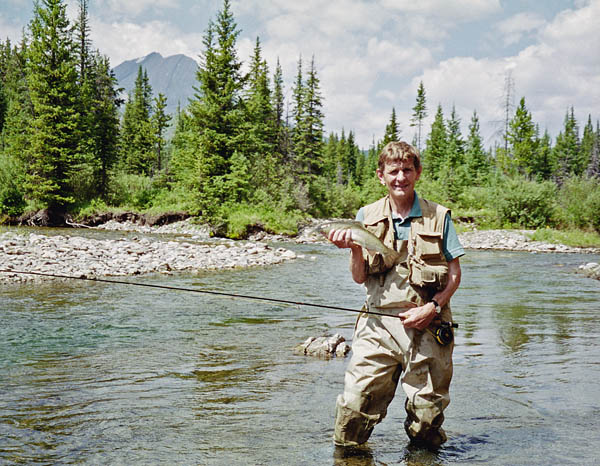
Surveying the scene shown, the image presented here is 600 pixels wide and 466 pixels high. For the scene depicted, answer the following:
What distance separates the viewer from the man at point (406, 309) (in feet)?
10.2

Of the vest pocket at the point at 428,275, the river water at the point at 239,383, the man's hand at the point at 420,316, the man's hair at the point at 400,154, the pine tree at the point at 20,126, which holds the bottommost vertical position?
the river water at the point at 239,383

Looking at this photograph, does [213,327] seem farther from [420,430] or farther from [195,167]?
[195,167]

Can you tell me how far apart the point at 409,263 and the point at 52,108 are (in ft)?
106

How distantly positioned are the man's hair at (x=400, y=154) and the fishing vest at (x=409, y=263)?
29 cm

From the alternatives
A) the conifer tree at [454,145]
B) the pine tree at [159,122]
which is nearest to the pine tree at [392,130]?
the conifer tree at [454,145]

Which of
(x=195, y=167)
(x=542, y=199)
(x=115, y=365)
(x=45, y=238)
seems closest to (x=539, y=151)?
(x=542, y=199)

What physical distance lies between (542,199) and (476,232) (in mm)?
4820

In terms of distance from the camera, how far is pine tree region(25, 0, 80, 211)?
30.3 meters

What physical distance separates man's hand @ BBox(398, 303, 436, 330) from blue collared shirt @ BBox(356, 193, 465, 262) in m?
0.35

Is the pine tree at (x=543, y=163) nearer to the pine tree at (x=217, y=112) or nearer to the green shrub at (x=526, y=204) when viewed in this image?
the green shrub at (x=526, y=204)

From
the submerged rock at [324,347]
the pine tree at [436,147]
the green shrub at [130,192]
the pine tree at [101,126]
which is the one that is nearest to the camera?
the submerged rock at [324,347]

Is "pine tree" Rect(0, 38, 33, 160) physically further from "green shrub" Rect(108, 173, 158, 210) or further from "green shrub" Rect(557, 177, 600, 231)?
"green shrub" Rect(557, 177, 600, 231)

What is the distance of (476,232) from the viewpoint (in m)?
33.0

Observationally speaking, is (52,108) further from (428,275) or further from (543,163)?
(543,163)
